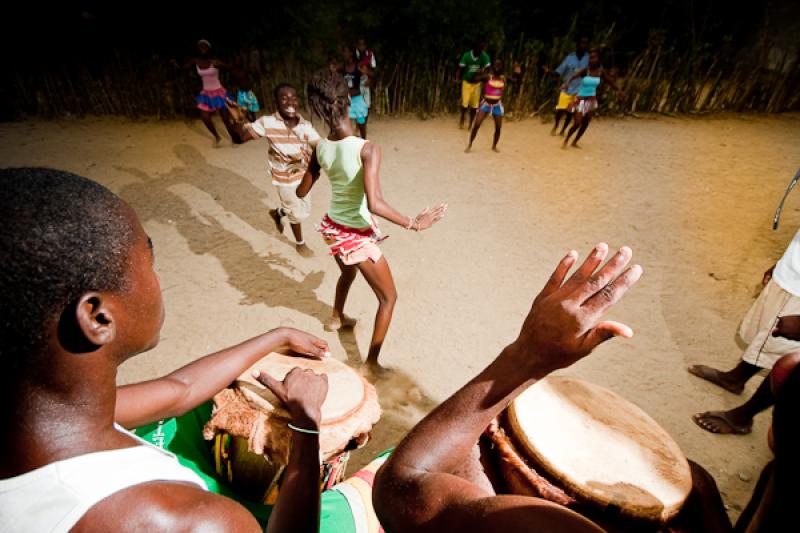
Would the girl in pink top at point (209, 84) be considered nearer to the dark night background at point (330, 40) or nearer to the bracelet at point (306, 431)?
the dark night background at point (330, 40)

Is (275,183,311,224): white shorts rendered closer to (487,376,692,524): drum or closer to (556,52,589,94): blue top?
(487,376,692,524): drum

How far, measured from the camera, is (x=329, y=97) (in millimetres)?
2398

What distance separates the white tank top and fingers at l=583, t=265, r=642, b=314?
101cm

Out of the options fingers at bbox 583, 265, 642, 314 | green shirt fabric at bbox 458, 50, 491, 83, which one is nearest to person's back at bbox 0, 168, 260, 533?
fingers at bbox 583, 265, 642, 314

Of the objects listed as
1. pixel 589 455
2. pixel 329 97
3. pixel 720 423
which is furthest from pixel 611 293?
pixel 720 423

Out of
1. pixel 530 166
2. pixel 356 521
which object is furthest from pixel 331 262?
pixel 530 166

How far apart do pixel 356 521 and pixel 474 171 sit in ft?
18.3

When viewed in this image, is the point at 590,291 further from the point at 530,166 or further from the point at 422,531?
the point at 530,166

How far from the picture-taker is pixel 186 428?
168cm

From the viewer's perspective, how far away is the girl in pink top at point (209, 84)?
5.97 metres

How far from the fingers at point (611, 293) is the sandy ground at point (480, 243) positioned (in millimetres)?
1939

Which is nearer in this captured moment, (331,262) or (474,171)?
(331,262)

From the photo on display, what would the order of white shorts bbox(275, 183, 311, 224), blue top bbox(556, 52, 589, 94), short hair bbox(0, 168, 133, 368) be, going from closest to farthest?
short hair bbox(0, 168, 133, 368)
white shorts bbox(275, 183, 311, 224)
blue top bbox(556, 52, 589, 94)

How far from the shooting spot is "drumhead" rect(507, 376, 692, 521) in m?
1.11
